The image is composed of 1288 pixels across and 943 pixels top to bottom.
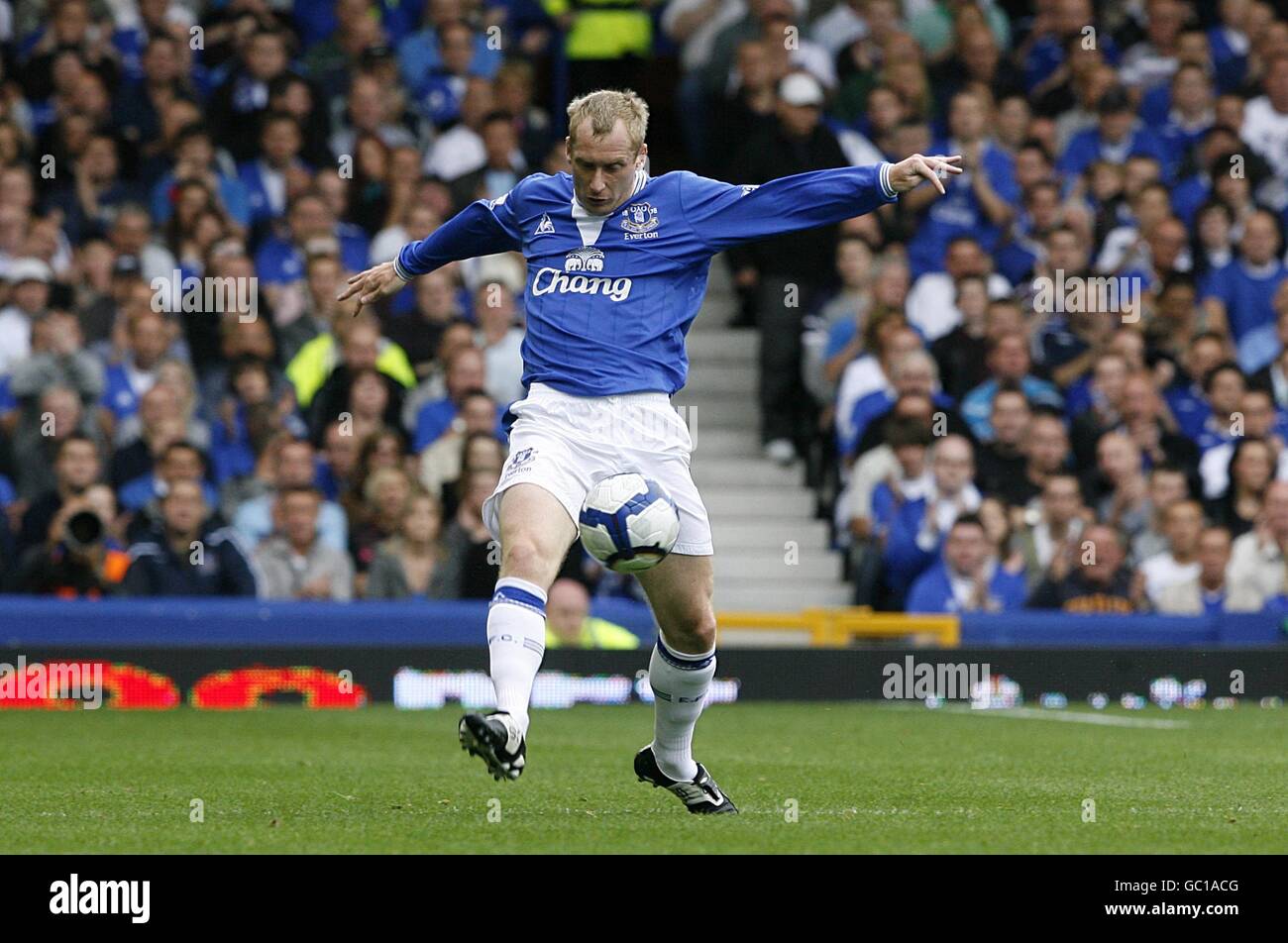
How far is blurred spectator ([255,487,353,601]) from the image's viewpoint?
13875mm

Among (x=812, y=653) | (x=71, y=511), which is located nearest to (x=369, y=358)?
(x=71, y=511)

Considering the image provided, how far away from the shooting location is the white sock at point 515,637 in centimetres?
681

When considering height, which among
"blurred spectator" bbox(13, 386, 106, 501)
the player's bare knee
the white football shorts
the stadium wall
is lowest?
the stadium wall

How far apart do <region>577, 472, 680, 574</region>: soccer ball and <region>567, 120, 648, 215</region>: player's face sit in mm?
960

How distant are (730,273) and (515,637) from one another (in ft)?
37.4

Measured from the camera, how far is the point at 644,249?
764 centimetres

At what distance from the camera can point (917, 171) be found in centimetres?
735

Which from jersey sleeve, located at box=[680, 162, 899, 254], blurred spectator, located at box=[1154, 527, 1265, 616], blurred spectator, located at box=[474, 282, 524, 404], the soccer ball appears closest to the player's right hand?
jersey sleeve, located at box=[680, 162, 899, 254]

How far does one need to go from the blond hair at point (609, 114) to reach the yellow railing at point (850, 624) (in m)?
6.96

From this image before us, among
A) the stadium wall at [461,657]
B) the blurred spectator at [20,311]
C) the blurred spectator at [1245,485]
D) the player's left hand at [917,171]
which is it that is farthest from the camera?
the blurred spectator at [1245,485]

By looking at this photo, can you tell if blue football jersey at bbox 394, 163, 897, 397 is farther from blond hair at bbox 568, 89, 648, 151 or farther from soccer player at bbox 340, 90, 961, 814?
blond hair at bbox 568, 89, 648, 151

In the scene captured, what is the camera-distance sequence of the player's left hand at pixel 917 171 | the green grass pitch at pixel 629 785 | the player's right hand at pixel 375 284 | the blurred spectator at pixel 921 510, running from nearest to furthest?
the green grass pitch at pixel 629 785
the player's left hand at pixel 917 171
the player's right hand at pixel 375 284
the blurred spectator at pixel 921 510

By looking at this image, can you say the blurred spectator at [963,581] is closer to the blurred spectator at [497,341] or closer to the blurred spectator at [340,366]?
the blurred spectator at [497,341]

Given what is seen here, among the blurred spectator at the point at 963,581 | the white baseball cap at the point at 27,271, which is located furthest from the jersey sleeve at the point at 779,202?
the white baseball cap at the point at 27,271
